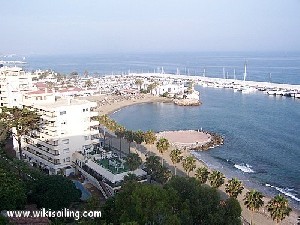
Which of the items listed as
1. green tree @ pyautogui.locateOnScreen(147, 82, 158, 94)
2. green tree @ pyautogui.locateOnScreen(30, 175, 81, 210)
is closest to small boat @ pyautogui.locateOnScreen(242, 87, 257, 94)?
green tree @ pyautogui.locateOnScreen(147, 82, 158, 94)

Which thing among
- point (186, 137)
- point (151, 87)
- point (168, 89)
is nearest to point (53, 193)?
point (186, 137)

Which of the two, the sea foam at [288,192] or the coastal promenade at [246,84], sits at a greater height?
the coastal promenade at [246,84]

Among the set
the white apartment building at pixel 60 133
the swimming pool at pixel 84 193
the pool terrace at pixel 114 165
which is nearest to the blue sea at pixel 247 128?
the pool terrace at pixel 114 165

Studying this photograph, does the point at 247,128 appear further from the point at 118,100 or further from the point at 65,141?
the point at 118,100

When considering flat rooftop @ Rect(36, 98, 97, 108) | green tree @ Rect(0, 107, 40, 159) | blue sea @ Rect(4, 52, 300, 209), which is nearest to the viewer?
green tree @ Rect(0, 107, 40, 159)

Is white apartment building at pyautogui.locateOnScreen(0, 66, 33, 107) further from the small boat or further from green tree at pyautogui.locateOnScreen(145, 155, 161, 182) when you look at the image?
the small boat

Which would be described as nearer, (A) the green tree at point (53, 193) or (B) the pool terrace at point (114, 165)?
(A) the green tree at point (53, 193)

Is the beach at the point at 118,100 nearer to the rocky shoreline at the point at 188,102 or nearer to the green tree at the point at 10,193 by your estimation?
the rocky shoreline at the point at 188,102
